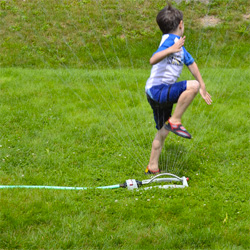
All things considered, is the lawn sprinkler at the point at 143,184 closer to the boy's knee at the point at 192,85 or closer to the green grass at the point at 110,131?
the green grass at the point at 110,131

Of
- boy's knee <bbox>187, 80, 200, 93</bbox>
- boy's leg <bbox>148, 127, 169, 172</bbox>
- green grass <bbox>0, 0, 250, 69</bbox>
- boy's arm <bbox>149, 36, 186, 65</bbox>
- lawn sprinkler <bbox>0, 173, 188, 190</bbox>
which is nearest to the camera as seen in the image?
boy's arm <bbox>149, 36, 186, 65</bbox>

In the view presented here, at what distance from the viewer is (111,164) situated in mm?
5344

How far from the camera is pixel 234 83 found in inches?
324

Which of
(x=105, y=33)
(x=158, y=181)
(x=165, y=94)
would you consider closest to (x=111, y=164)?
(x=158, y=181)

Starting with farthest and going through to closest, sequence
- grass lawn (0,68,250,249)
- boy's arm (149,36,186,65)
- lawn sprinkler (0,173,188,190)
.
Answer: lawn sprinkler (0,173,188,190) < boy's arm (149,36,186,65) < grass lawn (0,68,250,249)

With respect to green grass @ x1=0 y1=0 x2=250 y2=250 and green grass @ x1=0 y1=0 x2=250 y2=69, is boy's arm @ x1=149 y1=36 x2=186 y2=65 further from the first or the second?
green grass @ x1=0 y1=0 x2=250 y2=69

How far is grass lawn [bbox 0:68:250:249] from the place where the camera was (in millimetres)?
3863

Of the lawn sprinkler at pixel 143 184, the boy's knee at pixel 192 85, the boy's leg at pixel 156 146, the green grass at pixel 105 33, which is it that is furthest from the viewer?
the green grass at pixel 105 33

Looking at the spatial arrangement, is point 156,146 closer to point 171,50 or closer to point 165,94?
point 165,94

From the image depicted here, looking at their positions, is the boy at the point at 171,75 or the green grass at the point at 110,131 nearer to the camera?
the green grass at the point at 110,131

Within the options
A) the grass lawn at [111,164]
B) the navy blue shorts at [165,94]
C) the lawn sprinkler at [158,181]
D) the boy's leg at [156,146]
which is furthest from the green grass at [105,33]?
the lawn sprinkler at [158,181]

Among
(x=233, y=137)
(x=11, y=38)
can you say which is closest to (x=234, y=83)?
(x=233, y=137)

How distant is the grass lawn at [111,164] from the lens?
12.7 ft

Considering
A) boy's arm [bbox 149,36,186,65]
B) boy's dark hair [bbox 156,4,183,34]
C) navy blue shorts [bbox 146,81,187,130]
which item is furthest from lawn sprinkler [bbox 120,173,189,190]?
boy's dark hair [bbox 156,4,183,34]
